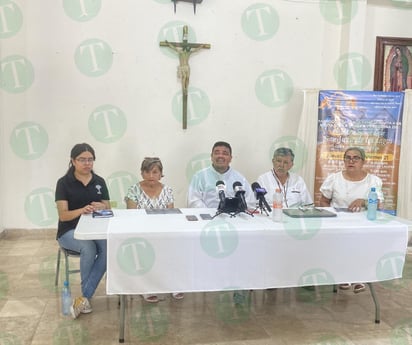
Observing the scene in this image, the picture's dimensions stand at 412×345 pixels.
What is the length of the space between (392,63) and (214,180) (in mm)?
2673

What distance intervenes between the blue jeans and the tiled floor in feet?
0.59

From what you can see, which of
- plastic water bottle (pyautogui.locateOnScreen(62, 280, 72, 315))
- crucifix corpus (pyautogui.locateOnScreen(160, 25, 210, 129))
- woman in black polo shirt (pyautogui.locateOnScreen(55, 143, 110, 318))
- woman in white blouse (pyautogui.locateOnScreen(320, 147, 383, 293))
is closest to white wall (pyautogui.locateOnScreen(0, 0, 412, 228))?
crucifix corpus (pyautogui.locateOnScreen(160, 25, 210, 129))

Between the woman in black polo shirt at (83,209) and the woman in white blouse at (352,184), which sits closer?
the woman in black polo shirt at (83,209)

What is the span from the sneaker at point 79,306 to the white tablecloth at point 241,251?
1.71 ft

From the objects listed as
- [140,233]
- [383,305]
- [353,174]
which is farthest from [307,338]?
[353,174]

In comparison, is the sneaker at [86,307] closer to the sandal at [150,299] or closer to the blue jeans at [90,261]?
the blue jeans at [90,261]

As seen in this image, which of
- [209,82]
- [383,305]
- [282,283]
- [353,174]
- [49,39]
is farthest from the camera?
[209,82]

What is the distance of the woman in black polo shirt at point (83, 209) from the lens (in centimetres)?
264

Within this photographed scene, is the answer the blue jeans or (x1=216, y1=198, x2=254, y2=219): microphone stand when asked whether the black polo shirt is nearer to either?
the blue jeans

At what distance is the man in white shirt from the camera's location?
3.29 metres

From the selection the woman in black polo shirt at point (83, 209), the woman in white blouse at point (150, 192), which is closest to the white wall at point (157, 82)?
the woman in white blouse at point (150, 192)

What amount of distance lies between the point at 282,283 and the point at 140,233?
0.84 m

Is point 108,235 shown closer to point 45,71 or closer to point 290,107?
point 45,71

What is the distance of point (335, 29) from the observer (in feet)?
15.0
